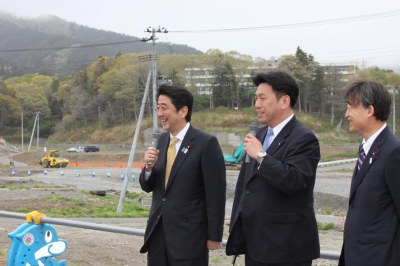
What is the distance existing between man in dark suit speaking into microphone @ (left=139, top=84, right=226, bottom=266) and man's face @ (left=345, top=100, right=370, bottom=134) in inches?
38.2

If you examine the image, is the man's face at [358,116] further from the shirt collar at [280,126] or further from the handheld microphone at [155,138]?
the handheld microphone at [155,138]

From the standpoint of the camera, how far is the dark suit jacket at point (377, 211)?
2629mm

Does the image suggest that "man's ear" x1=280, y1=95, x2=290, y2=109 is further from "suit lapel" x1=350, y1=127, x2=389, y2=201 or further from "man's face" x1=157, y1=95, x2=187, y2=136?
"man's face" x1=157, y1=95, x2=187, y2=136

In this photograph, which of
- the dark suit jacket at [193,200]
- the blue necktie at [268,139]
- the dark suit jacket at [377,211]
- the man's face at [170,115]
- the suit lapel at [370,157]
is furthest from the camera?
the man's face at [170,115]

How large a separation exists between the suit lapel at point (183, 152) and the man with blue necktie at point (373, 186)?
44.4 inches

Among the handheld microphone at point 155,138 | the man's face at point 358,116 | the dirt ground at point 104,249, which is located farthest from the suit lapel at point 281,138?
the dirt ground at point 104,249

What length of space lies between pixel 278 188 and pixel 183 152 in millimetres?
883

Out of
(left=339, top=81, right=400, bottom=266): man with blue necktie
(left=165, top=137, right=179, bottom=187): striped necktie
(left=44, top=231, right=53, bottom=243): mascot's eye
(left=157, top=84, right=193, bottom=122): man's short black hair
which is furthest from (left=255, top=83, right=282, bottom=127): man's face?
(left=44, top=231, right=53, bottom=243): mascot's eye

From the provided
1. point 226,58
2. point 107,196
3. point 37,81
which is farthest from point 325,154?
point 37,81

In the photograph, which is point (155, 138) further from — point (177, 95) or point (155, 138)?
point (177, 95)

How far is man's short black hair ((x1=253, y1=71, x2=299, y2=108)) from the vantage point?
3.10m

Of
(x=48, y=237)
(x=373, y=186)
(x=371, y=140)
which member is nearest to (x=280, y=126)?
(x=371, y=140)

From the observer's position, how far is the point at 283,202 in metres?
2.97

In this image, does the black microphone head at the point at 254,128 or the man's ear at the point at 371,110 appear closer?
the man's ear at the point at 371,110
